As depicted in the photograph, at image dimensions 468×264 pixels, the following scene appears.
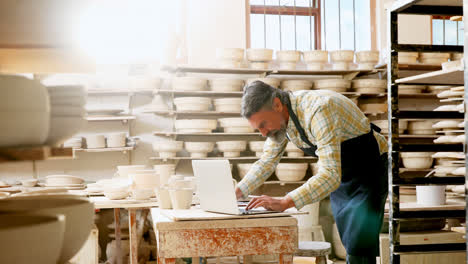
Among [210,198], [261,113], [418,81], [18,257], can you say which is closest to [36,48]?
[18,257]

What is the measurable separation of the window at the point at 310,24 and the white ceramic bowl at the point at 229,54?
2.17 feet

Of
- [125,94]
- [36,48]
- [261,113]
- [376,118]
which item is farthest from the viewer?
[376,118]

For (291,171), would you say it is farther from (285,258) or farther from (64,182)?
(285,258)

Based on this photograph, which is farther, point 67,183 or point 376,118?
point 376,118

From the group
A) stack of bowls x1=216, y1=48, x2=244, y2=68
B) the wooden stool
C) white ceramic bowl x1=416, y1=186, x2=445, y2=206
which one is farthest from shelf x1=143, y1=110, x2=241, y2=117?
the wooden stool

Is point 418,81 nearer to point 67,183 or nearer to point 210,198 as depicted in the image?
point 210,198

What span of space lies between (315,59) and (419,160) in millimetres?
1654

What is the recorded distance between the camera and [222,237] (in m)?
2.26

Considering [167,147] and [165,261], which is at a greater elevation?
[167,147]

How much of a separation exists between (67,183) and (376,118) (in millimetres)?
3841

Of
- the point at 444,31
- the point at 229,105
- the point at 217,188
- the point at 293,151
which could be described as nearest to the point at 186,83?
the point at 229,105

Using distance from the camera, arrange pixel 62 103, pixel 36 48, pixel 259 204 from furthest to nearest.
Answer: pixel 259 204 → pixel 36 48 → pixel 62 103

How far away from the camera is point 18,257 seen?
1084 mm

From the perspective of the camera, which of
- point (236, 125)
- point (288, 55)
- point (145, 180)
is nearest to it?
point (145, 180)
